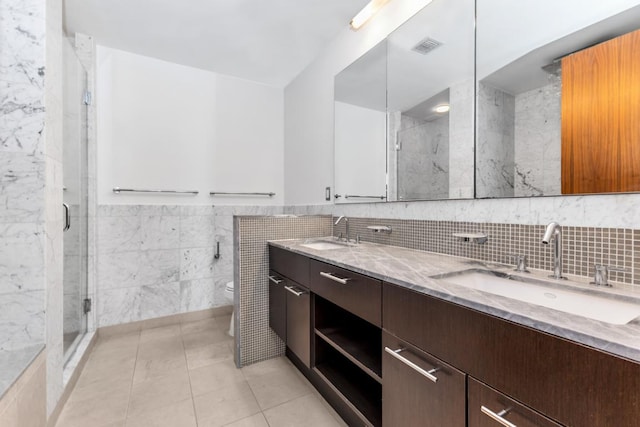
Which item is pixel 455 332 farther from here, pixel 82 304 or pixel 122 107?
pixel 122 107

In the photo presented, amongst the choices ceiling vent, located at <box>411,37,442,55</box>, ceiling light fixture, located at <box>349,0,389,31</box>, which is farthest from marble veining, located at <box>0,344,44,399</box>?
ceiling light fixture, located at <box>349,0,389,31</box>

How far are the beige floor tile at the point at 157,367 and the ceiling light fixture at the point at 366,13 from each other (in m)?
2.73

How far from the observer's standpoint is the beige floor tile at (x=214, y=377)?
1695 mm

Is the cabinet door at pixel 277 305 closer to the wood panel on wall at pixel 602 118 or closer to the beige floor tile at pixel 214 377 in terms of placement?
the beige floor tile at pixel 214 377

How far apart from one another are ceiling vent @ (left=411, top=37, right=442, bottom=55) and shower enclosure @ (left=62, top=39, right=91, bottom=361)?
220cm

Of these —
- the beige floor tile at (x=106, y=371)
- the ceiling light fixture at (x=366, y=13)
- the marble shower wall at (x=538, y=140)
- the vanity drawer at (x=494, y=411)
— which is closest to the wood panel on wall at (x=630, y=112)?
the marble shower wall at (x=538, y=140)

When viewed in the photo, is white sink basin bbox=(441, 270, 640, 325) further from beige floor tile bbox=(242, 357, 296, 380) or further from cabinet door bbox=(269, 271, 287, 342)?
beige floor tile bbox=(242, 357, 296, 380)

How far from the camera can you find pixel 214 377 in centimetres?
180

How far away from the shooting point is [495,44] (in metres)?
1.31

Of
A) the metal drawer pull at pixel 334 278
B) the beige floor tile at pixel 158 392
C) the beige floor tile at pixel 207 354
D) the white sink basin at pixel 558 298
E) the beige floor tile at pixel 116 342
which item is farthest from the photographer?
the beige floor tile at pixel 116 342

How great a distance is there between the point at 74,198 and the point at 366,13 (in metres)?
2.48

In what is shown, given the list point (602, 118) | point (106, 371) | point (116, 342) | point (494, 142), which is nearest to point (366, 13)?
point (494, 142)

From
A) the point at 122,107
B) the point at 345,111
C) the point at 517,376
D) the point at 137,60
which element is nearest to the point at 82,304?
the point at 122,107

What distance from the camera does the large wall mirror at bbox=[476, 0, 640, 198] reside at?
0.92m
